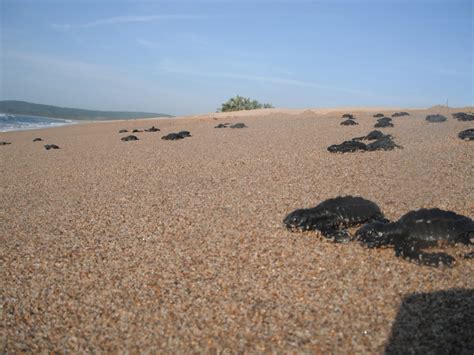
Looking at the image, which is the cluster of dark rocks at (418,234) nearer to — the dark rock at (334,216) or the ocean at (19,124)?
the dark rock at (334,216)

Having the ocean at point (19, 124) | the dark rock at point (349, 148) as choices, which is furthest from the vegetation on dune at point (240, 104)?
the dark rock at point (349, 148)

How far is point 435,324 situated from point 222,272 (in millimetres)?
1806

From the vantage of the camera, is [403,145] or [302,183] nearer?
[302,183]

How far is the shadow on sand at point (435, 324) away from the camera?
245 cm

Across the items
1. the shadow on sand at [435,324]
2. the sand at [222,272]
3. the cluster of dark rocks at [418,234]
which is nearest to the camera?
the shadow on sand at [435,324]

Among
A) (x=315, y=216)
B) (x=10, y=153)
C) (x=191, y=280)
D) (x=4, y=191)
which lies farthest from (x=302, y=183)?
(x=10, y=153)

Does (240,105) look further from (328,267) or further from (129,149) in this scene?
(328,267)

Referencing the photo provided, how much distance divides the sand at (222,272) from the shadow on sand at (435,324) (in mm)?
12

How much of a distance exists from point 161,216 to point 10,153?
10942 millimetres

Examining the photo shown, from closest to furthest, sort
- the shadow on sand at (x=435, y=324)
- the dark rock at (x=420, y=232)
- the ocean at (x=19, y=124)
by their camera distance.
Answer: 1. the shadow on sand at (x=435, y=324)
2. the dark rock at (x=420, y=232)
3. the ocean at (x=19, y=124)

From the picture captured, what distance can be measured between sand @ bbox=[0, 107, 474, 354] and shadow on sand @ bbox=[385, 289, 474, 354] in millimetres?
12

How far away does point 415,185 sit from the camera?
6.13 meters

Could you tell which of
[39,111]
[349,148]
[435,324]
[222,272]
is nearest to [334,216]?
[222,272]

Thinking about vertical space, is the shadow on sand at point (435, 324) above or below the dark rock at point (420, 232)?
below
